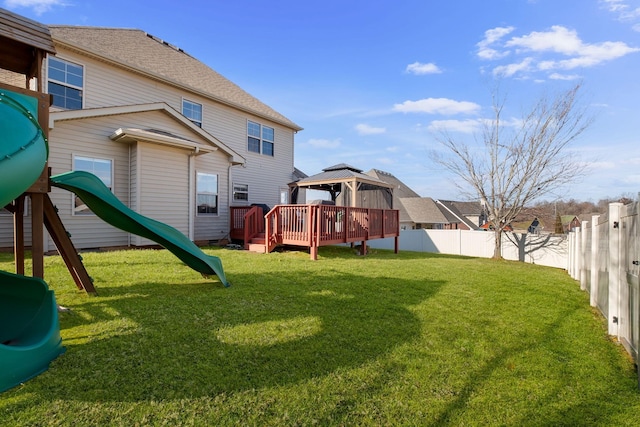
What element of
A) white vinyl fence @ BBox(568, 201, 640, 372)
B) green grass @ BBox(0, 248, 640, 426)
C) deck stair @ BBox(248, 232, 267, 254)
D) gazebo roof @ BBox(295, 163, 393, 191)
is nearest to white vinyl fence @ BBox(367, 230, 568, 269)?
gazebo roof @ BBox(295, 163, 393, 191)

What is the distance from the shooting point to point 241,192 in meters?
14.2

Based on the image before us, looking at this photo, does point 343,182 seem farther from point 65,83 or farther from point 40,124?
point 40,124

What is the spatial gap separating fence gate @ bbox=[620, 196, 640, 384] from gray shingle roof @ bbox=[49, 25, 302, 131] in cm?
1282

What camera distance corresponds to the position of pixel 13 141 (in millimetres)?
2350

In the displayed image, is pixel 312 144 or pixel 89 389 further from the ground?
pixel 312 144

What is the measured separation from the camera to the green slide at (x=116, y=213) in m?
3.93

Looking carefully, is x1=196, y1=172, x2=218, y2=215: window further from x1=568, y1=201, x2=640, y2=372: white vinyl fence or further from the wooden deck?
x1=568, y1=201, x2=640, y2=372: white vinyl fence

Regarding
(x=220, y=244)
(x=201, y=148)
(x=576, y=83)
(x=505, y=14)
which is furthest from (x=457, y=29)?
(x=220, y=244)

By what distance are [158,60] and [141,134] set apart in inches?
221

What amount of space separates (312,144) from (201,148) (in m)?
10.6

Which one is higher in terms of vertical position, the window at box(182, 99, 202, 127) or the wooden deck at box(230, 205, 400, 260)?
the window at box(182, 99, 202, 127)

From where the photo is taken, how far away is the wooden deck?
917cm

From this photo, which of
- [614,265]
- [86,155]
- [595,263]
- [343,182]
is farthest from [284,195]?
[614,265]

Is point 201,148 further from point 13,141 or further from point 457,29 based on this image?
point 457,29
